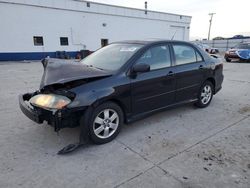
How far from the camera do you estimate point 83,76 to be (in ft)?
9.40

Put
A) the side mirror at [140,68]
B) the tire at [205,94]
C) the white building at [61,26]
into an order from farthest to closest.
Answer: the white building at [61,26]
the tire at [205,94]
the side mirror at [140,68]

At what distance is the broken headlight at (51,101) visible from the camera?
2695 millimetres

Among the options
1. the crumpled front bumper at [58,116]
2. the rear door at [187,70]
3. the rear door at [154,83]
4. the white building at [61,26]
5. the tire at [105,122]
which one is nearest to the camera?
the crumpled front bumper at [58,116]

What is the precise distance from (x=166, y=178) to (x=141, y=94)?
146 centimetres

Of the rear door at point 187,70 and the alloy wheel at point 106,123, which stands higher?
the rear door at point 187,70

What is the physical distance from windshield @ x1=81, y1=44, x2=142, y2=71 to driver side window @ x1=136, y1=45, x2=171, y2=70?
195mm

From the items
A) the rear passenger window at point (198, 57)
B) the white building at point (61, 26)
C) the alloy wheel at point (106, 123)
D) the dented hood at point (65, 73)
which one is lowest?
the alloy wheel at point (106, 123)

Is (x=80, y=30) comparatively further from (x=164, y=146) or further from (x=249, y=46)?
(x=164, y=146)

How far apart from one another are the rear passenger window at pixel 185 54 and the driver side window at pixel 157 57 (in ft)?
0.85

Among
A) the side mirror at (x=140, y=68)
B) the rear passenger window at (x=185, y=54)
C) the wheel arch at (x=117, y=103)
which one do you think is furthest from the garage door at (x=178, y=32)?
the wheel arch at (x=117, y=103)

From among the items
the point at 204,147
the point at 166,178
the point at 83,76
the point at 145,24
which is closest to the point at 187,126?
the point at 204,147

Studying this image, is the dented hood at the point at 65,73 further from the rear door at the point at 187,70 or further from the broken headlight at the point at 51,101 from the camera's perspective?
the rear door at the point at 187,70

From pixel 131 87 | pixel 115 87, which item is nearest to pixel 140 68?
pixel 131 87

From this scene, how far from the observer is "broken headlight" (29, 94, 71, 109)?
2695 millimetres
